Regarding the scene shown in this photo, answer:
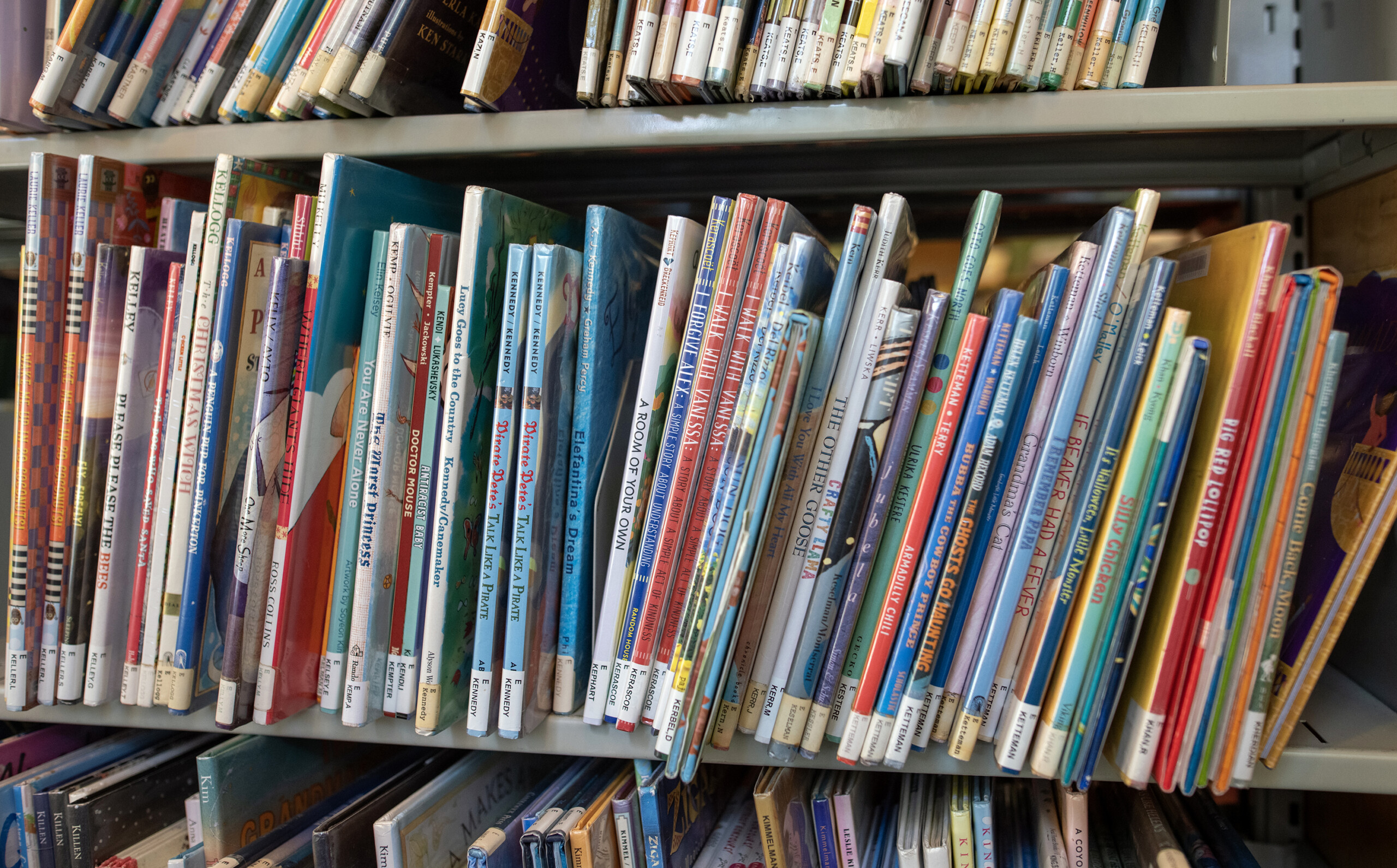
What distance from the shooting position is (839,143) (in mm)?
625

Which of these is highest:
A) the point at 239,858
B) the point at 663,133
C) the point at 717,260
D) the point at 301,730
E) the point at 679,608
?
the point at 663,133

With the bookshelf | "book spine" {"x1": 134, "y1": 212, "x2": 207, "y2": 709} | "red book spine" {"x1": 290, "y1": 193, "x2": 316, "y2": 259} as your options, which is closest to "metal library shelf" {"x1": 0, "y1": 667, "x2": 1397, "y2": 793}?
the bookshelf

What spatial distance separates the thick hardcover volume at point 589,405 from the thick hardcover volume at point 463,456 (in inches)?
3.1

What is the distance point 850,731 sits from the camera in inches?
21.9

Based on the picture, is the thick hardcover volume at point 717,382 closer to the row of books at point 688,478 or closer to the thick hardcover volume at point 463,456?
the row of books at point 688,478

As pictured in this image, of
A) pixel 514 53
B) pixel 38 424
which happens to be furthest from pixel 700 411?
pixel 38 424

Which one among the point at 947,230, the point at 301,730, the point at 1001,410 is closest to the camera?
the point at 1001,410

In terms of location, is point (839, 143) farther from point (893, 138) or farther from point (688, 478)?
point (688, 478)

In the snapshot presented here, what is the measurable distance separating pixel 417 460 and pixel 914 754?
1.58 ft

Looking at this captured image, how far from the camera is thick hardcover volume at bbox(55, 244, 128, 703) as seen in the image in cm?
63

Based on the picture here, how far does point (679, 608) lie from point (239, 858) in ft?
1.48

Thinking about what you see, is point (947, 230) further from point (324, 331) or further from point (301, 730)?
point (301, 730)

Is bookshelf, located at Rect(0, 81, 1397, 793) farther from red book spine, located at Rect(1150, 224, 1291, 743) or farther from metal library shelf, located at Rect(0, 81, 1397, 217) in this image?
red book spine, located at Rect(1150, 224, 1291, 743)

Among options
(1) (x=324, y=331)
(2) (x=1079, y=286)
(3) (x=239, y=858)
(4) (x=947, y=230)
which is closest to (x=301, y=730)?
(3) (x=239, y=858)
